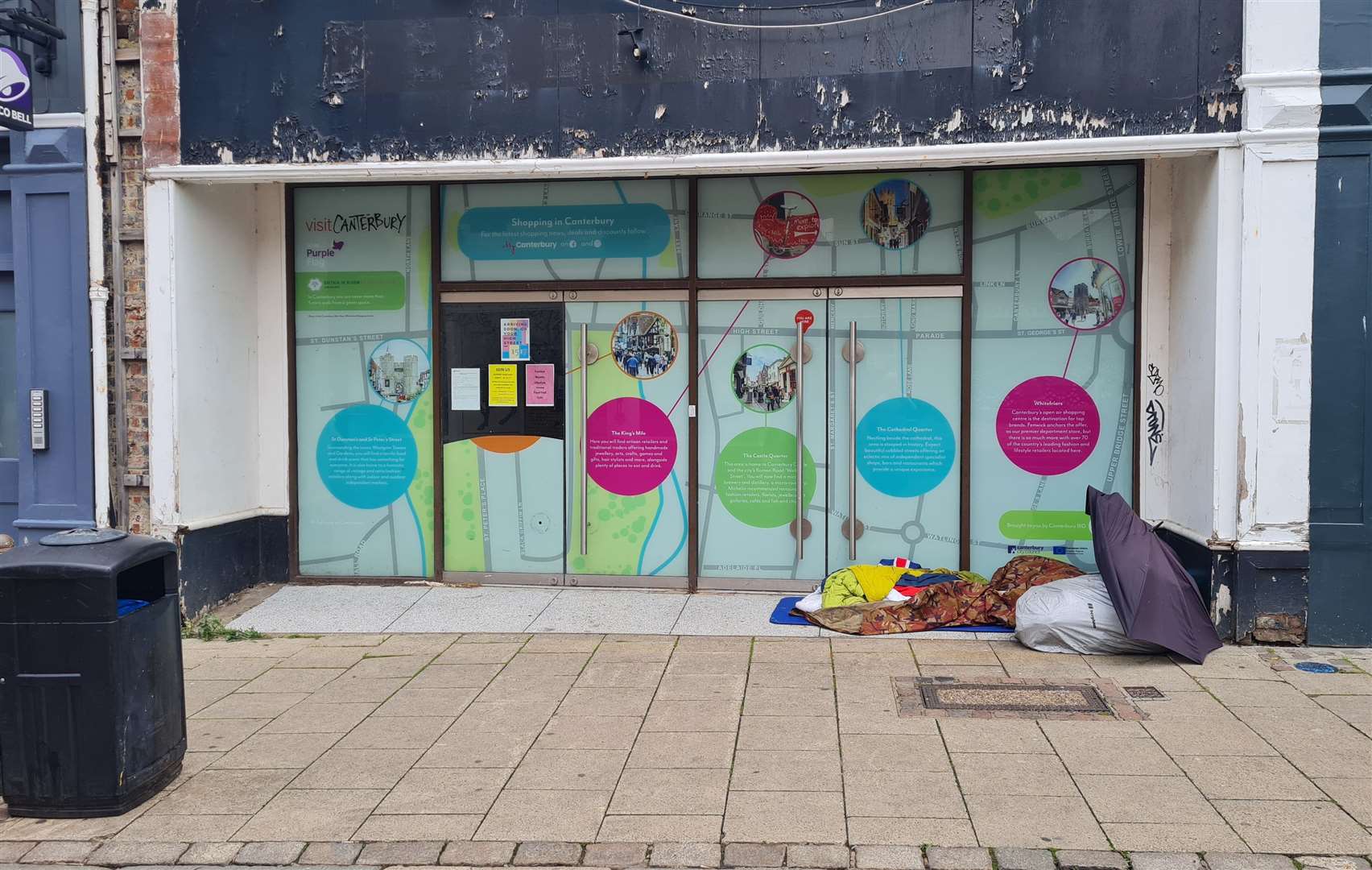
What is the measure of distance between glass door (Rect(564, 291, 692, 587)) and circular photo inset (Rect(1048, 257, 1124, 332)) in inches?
109

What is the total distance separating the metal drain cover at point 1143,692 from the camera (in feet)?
20.1

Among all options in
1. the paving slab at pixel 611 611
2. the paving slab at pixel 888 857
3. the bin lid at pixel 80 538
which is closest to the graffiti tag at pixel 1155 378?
the paving slab at pixel 611 611

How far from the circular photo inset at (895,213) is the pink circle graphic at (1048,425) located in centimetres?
139

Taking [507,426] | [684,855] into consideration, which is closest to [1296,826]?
[684,855]

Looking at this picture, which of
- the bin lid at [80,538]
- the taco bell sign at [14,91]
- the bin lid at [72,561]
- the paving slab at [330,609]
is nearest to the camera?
the bin lid at [72,561]

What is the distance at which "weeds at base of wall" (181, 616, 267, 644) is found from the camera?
25.3ft

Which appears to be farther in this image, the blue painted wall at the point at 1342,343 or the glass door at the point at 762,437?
the glass door at the point at 762,437

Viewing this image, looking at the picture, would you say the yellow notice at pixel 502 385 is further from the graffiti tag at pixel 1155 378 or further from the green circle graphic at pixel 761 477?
the graffiti tag at pixel 1155 378

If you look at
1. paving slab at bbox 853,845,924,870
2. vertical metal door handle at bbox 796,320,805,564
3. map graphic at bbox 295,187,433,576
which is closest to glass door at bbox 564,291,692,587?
vertical metal door handle at bbox 796,320,805,564

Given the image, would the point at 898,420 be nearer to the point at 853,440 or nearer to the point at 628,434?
the point at 853,440

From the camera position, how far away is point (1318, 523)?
23.0 ft

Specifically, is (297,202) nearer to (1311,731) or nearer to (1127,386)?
(1127,386)

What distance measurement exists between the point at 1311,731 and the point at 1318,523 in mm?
1937

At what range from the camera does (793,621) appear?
7793 mm
